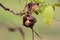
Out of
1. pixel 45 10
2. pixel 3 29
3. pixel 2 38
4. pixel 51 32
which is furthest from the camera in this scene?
pixel 51 32

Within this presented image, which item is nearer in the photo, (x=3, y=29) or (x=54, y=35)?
(x=3, y=29)

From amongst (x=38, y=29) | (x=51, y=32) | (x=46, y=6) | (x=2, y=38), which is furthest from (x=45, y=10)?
(x=51, y=32)

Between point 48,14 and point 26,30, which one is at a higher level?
point 48,14

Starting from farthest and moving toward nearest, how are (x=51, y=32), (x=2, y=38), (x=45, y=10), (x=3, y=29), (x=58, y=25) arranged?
(x=58, y=25), (x=51, y=32), (x=3, y=29), (x=2, y=38), (x=45, y=10)

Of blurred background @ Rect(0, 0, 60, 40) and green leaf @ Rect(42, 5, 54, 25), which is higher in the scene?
green leaf @ Rect(42, 5, 54, 25)

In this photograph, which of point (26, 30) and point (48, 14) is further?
point (26, 30)

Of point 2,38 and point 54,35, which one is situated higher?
point 2,38

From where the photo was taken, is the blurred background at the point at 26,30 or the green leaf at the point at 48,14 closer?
the green leaf at the point at 48,14

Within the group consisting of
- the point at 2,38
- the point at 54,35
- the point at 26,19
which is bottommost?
the point at 54,35

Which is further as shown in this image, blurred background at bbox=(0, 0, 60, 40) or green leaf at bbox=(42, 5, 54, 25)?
blurred background at bbox=(0, 0, 60, 40)

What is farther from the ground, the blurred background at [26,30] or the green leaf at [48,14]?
the green leaf at [48,14]

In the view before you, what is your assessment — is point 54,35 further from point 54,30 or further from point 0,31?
point 0,31
